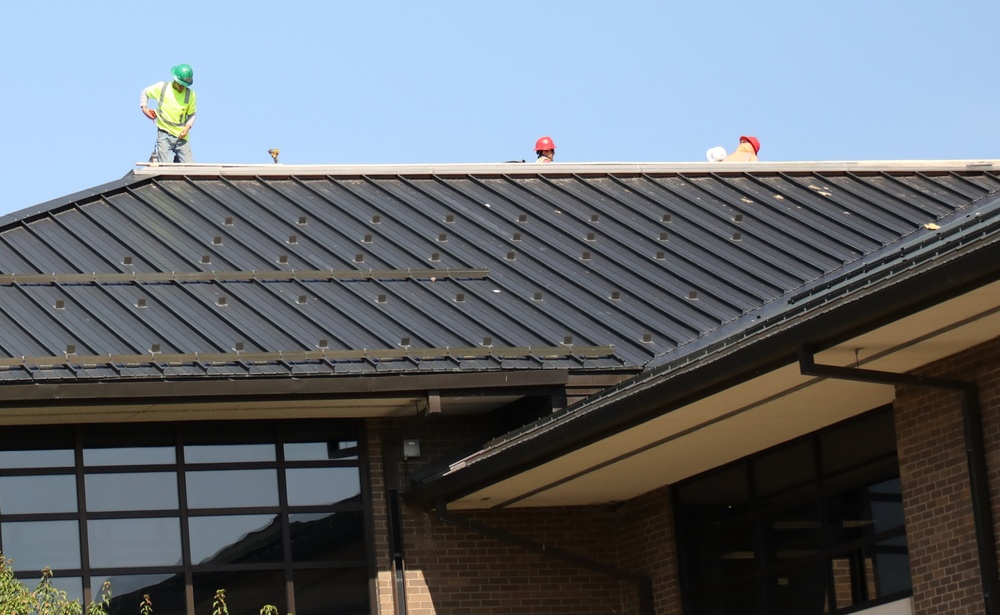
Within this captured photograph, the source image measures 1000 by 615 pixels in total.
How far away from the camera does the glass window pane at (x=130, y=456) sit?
17.1 meters

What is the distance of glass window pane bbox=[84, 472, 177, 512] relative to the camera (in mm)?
16984

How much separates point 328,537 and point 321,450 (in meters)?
0.89

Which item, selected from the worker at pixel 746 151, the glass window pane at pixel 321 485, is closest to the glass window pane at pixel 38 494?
the glass window pane at pixel 321 485

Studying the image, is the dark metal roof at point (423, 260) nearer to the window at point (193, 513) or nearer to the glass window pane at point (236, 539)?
the window at point (193, 513)

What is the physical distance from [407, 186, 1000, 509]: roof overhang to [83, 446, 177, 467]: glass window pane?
7.96 feet

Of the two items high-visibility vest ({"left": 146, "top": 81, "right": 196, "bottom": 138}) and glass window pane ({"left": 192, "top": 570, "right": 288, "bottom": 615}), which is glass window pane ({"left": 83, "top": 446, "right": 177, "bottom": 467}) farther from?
high-visibility vest ({"left": 146, "top": 81, "right": 196, "bottom": 138})

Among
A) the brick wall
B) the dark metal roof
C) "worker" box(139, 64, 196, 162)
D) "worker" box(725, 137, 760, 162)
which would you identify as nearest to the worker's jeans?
"worker" box(139, 64, 196, 162)

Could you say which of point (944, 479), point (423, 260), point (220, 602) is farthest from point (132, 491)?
point (944, 479)

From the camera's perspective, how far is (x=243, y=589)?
1714 cm

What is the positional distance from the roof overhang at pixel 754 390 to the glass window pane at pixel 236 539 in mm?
1417

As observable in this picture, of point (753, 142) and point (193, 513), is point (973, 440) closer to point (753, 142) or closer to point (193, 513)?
point (193, 513)

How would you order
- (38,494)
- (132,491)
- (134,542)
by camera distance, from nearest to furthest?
(38,494) < (134,542) < (132,491)

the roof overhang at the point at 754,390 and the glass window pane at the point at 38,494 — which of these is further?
the glass window pane at the point at 38,494

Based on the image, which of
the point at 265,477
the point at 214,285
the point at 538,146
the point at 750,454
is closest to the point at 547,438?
the point at 750,454
